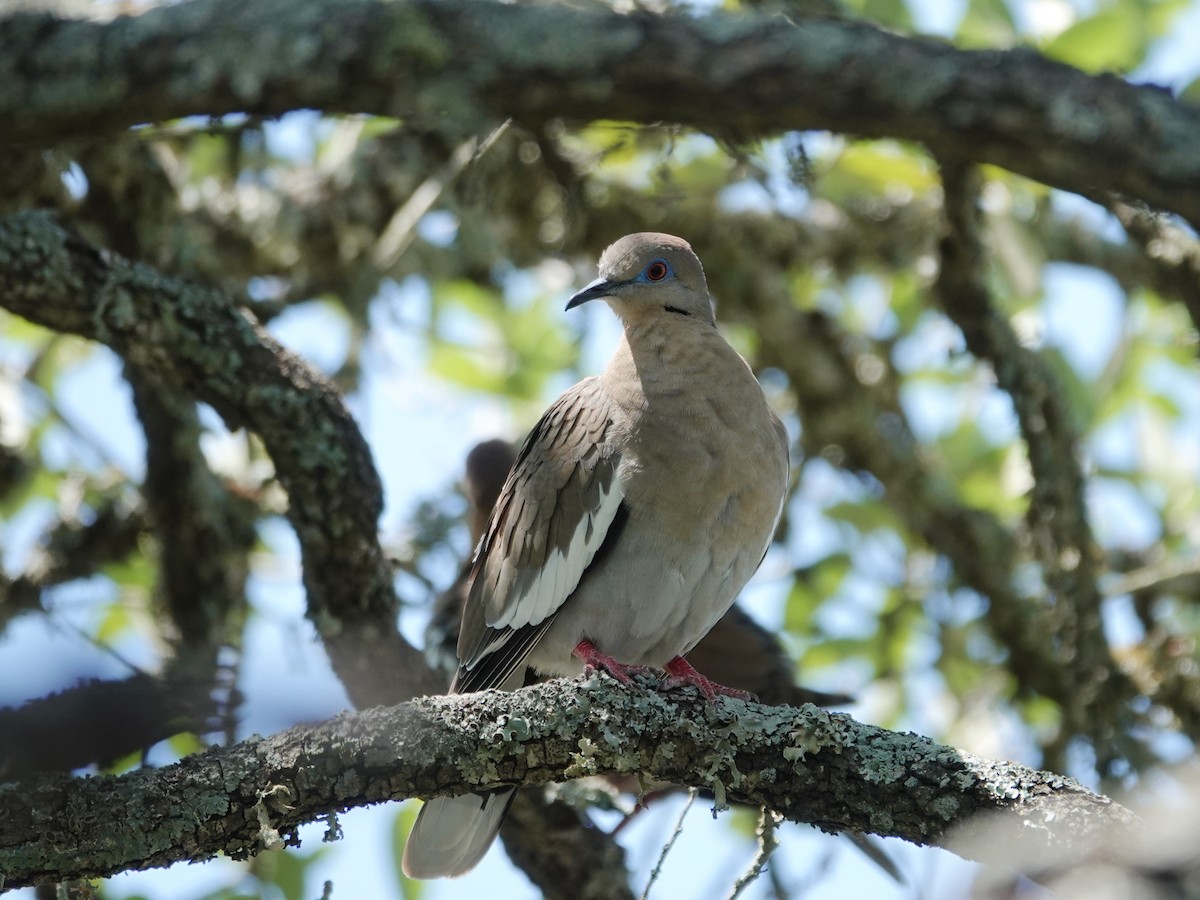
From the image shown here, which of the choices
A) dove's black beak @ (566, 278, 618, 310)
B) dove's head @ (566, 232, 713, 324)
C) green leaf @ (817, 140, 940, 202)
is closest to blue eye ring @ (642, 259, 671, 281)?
dove's head @ (566, 232, 713, 324)

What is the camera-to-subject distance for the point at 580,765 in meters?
2.70

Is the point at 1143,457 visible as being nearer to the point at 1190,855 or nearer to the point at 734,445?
the point at 734,445

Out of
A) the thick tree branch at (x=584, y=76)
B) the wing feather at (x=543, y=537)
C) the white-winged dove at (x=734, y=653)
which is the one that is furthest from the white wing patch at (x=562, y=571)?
the thick tree branch at (x=584, y=76)

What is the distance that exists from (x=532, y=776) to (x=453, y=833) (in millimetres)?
922

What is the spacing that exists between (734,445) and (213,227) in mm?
2369

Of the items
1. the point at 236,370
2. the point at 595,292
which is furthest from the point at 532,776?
the point at 595,292

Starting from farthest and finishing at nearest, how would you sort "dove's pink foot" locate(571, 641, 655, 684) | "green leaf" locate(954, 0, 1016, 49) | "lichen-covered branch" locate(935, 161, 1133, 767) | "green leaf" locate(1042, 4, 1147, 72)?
"green leaf" locate(954, 0, 1016, 49), "green leaf" locate(1042, 4, 1147, 72), "lichen-covered branch" locate(935, 161, 1133, 767), "dove's pink foot" locate(571, 641, 655, 684)

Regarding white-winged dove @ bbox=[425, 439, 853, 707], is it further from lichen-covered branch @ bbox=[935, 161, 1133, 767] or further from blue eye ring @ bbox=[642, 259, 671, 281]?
blue eye ring @ bbox=[642, 259, 671, 281]

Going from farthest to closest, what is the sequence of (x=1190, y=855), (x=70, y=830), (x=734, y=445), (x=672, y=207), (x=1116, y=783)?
(x=672, y=207) < (x=1116, y=783) < (x=734, y=445) < (x=70, y=830) < (x=1190, y=855)

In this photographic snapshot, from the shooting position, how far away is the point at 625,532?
358 centimetres

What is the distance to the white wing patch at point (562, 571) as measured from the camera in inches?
141

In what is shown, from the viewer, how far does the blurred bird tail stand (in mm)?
3508

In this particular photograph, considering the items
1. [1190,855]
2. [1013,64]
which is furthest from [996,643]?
[1190,855]

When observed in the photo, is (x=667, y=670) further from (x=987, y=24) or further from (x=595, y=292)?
(x=987, y=24)
